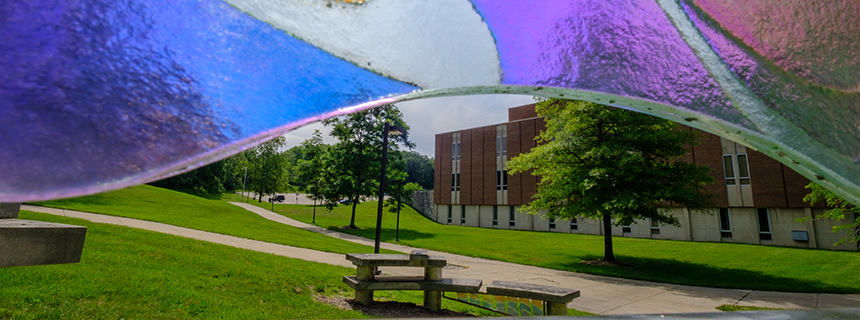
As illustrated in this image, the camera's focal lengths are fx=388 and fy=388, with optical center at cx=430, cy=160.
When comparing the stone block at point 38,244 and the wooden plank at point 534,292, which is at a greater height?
the stone block at point 38,244

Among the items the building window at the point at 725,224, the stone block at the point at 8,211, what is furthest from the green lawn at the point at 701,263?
the stone block at the point at 8,211

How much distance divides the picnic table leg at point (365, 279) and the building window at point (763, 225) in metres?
30.3

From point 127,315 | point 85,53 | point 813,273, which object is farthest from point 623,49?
point 813,273

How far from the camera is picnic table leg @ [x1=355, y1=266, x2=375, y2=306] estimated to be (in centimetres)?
686

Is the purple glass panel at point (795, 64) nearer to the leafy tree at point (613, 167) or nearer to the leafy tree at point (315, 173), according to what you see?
the leafy tree at point (613, 167)

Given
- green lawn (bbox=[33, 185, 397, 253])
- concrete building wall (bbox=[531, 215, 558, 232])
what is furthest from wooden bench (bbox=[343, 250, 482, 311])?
concrete building wall (bbox=[531, 215, 558, 232])

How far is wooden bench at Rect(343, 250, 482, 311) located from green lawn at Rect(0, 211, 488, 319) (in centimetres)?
59

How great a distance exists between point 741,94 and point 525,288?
453 cm

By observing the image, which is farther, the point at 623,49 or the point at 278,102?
the point at 623,49

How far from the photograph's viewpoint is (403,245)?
22266 mm

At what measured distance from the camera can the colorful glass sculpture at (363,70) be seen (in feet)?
3.38

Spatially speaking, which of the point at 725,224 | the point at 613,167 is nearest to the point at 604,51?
the point at 613,167

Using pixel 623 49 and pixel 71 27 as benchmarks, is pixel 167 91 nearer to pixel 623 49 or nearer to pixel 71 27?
pixel 71 27

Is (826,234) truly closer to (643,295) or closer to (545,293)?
(643,295)
